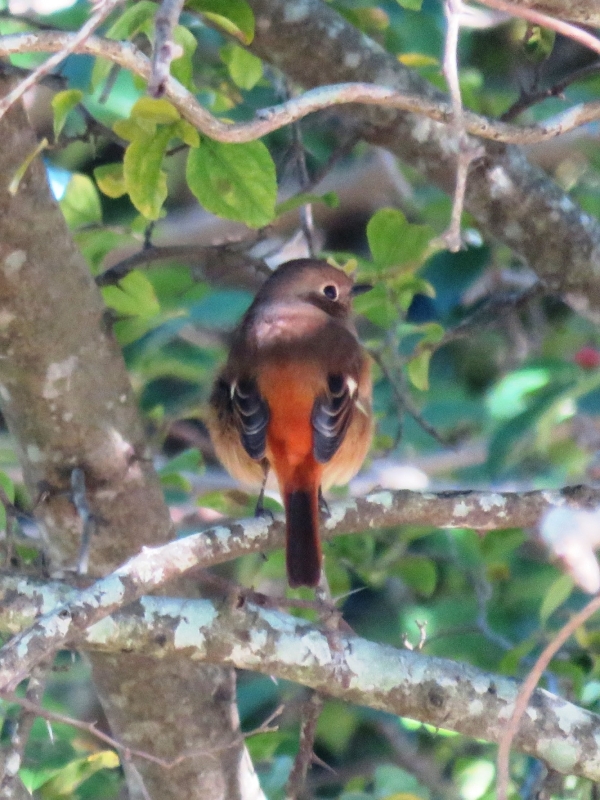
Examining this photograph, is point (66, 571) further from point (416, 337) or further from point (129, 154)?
point (416, 337)

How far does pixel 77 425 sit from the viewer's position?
10.8ft

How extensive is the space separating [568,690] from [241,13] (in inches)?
89.7

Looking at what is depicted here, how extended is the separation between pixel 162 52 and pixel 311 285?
2271 millimetres

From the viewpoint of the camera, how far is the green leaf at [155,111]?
2756 mm

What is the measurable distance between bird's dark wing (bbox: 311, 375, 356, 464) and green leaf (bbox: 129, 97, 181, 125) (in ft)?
3.56

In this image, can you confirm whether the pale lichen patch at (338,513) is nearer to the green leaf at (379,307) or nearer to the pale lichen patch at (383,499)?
the pale lichen patch at (383,499)

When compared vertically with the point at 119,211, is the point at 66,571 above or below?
above

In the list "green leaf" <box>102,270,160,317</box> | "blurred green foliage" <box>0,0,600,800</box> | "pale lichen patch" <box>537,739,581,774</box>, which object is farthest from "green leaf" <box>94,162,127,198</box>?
"pale lichen patch" <box>537,739,581,774</box>

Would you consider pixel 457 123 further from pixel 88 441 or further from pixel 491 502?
pixel 88 441

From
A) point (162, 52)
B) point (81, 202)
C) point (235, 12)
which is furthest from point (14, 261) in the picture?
point (162, 52)

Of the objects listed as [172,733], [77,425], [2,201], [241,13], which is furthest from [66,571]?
[241,13]

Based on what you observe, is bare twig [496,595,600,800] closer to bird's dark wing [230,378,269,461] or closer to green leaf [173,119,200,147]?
green leaf [173,119,200,147]

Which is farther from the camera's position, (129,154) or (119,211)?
(119,211)

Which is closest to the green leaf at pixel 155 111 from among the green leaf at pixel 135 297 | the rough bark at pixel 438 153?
the green leaf at pixel 135 297
